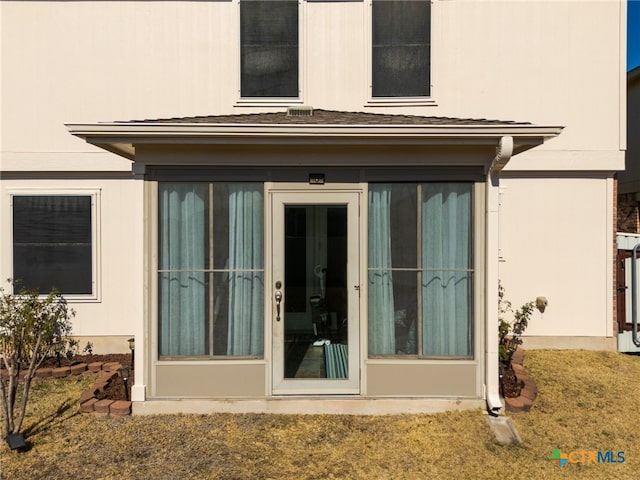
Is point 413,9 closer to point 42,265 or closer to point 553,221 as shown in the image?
point 553,221

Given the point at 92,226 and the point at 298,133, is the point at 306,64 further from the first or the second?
the point at 92,226

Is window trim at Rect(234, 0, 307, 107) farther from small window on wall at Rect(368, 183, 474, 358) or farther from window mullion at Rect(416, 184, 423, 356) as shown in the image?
window mullion at Rect(416, 184, 423, 356)

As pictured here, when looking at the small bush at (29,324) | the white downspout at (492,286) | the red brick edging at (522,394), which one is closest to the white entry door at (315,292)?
the white downspout at (492,286)

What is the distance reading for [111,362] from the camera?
600cm

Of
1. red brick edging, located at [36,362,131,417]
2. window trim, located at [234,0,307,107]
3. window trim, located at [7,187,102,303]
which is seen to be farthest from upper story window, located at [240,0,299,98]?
red brick edging, located at [36,362,131,417]

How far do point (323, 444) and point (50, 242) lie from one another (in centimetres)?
498

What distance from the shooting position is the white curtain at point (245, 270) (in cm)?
441

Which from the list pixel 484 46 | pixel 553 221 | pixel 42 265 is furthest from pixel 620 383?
pixel 42 265

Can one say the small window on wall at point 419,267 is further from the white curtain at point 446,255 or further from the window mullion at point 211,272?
the window mullion at point 211,272

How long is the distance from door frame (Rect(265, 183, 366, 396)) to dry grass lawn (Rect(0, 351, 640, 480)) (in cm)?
31

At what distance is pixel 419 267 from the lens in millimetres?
4434

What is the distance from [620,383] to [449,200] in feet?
10.3

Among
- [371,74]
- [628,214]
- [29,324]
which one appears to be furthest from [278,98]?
[628,214]

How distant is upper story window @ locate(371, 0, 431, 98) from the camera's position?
21.1 ft
